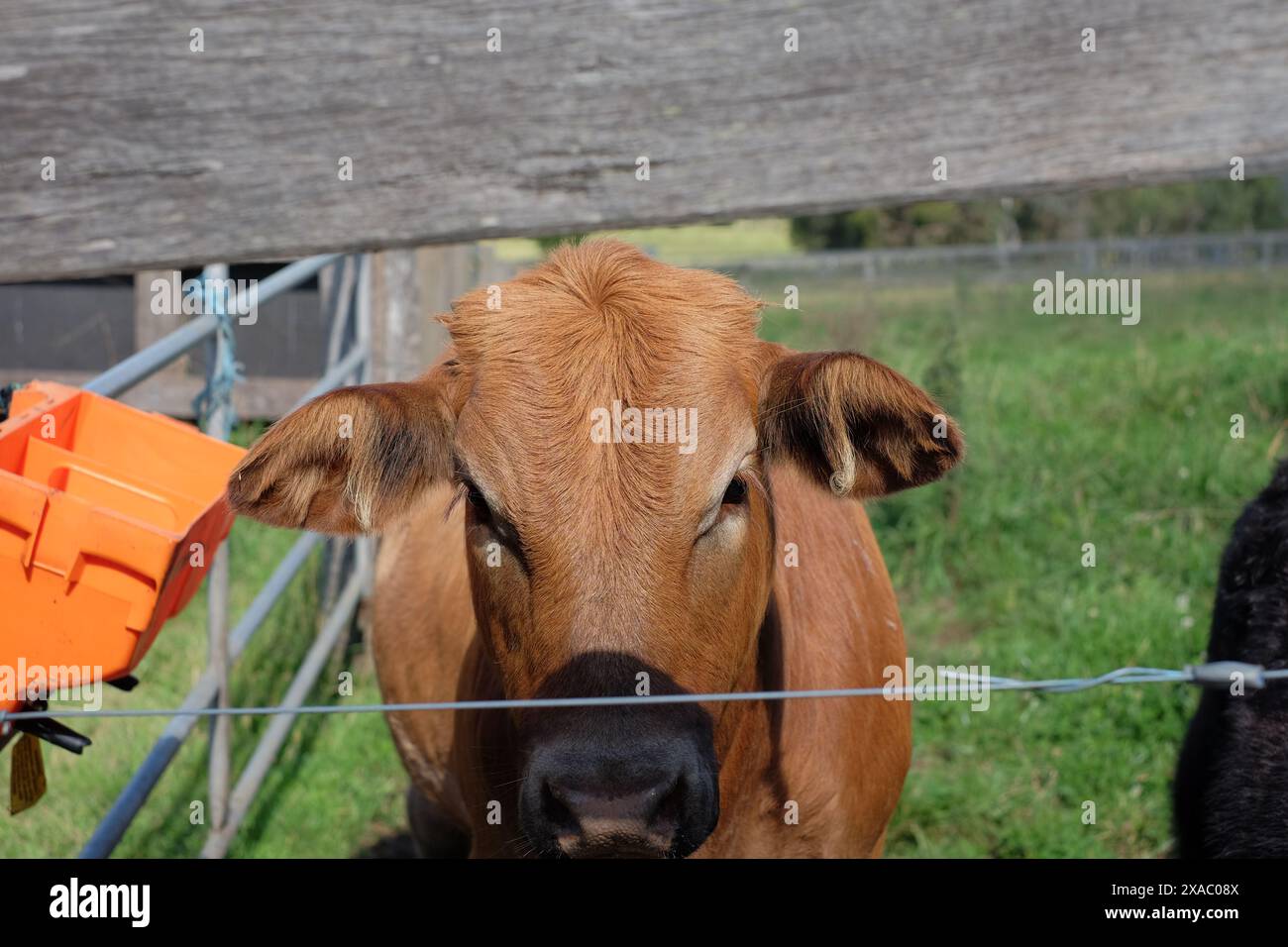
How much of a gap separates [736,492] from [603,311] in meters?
0.45

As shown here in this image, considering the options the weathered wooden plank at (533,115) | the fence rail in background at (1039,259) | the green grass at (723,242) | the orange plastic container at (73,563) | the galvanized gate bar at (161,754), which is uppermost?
→ the green grass at (723,242)

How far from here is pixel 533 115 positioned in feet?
5.80

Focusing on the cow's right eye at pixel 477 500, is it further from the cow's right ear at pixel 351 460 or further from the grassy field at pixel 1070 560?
the grassy field at pixel 1070 560

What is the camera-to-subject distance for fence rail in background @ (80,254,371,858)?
317 centimetres

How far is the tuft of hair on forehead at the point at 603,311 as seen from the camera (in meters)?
2.44

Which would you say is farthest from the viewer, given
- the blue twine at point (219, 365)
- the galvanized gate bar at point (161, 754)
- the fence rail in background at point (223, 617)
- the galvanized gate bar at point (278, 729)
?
the galvanized gate bar at point (278, 729)

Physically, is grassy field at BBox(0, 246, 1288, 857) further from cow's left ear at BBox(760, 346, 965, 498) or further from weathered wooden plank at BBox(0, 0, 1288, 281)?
weathered wooden plank at BBox(0, 0, 1288, 281)

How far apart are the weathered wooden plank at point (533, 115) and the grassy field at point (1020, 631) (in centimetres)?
107

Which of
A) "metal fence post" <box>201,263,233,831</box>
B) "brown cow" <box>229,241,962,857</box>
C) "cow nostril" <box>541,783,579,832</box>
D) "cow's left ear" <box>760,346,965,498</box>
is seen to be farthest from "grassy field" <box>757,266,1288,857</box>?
"cow nostril" <box>541,783,579,832</box>

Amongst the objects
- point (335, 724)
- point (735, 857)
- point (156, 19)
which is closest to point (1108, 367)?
point (335, 724)

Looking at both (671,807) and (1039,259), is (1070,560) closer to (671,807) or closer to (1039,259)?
(671,807)

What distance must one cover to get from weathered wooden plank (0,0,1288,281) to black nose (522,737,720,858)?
0.84 meters

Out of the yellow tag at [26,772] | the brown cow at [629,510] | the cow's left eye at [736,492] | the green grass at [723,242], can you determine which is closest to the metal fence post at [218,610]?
the brown cow at [629,510]
